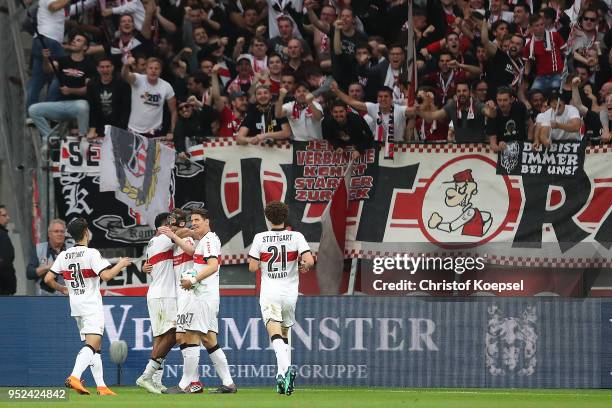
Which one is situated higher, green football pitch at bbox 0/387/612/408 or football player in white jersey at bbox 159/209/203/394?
football player in white jersey at bbox 159/209/203/394

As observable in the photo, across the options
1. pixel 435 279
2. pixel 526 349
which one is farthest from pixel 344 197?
pixel 526 349

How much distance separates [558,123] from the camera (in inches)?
750

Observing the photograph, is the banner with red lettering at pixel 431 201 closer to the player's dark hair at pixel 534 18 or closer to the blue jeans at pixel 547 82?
the blue jeans at pixel 547 82

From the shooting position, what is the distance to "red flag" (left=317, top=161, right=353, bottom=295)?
18.5 m

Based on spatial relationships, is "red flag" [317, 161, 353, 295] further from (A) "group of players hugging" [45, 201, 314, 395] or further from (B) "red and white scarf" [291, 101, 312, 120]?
(A) "group of players hugging" [45, 201, 314, 395]

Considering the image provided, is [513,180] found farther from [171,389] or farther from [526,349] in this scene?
[171,389]

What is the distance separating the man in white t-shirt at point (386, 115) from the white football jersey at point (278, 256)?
438 centimetres

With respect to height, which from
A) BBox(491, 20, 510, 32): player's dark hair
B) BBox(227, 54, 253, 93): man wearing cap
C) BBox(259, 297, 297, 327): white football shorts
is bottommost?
BBox(259, 297, 297, 327): white football shorts

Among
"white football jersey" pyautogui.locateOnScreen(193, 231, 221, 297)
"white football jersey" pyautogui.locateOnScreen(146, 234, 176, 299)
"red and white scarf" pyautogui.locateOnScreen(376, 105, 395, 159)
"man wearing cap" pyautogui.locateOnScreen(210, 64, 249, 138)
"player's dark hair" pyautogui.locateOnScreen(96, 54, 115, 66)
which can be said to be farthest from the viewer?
"man wearing cap" pyautogui.locateOnScreen(210, 64, 249, 138)

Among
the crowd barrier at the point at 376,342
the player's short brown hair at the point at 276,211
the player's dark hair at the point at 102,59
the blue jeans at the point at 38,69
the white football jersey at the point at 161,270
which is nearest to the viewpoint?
the player's short brown hair at the point at 276,211

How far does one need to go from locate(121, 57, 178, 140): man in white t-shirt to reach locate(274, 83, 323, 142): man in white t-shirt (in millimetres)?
1755

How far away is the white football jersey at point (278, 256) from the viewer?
15.1m

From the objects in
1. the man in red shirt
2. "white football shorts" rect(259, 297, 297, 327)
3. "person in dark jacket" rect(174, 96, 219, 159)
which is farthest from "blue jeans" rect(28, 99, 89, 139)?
the man in red shirt

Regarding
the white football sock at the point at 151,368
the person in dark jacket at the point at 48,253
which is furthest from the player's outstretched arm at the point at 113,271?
the person in dark jacket at the point at 48,253
